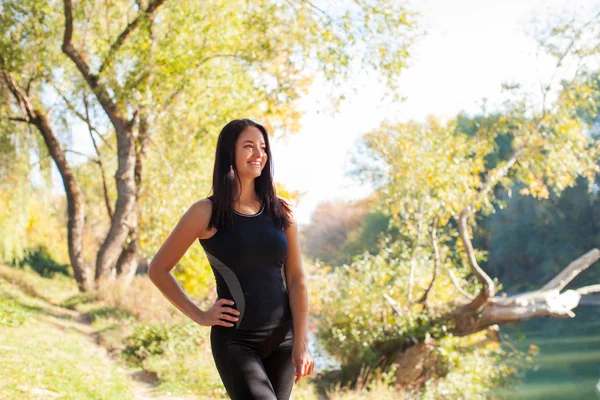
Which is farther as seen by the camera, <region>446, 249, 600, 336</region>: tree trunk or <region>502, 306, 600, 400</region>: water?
<region>502, 306, 600, 400</region>: water

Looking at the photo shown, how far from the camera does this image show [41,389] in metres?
5.33

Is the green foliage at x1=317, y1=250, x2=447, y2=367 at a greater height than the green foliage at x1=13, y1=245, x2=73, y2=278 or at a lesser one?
lesser

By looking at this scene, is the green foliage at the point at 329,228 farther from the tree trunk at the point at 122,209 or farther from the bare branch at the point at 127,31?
the bare branch at the point at 127,31

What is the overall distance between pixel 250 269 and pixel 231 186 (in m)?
0.36

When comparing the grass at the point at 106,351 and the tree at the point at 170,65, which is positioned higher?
the tree at the point at 170,65

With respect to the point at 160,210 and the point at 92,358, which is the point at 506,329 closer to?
the point at 160,210

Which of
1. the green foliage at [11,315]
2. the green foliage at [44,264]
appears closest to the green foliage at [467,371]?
the green foliage at [11,315]

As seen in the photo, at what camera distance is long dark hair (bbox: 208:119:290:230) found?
9.15ft

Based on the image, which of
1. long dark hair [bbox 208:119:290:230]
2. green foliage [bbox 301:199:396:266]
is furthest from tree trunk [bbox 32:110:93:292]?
green foliage [bbox 301:199:396:266]

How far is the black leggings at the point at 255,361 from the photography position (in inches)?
102

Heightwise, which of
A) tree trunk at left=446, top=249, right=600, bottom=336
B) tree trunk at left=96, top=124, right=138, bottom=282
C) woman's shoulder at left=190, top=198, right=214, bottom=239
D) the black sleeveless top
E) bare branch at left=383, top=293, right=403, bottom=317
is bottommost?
the black sleeveless top

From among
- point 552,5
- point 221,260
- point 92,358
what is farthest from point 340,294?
point 221,260

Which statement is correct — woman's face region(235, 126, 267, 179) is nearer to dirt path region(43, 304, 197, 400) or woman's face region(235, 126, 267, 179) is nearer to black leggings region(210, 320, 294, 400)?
black leggings region(210, 320, 294, 400)

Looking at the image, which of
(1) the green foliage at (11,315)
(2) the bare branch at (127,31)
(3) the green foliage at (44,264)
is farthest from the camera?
(3) the green foliage at (44,264)
